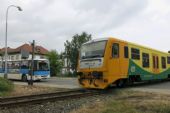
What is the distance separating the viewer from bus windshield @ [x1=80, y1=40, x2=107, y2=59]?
18750 millimetres

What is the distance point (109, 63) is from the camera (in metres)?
18.4

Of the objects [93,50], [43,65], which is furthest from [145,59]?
[43,65]

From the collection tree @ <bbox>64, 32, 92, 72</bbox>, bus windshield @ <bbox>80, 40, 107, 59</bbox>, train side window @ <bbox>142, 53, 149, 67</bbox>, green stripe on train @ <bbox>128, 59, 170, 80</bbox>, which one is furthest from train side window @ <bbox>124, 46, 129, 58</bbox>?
tree @ <bbox>64, 32, 92, 72</bbox>

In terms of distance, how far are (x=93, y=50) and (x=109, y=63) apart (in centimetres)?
153

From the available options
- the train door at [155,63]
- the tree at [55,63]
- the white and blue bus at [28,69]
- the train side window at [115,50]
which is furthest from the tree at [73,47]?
the train side window at [115,50]

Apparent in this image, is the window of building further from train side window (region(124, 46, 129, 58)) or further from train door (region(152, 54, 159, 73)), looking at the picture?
train door (region(152, 54, 159, 73))

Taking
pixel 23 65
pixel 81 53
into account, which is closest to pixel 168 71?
pixel 81 53

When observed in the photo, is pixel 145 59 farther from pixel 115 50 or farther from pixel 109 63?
pixel 109 63

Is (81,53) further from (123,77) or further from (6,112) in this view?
(6,112)

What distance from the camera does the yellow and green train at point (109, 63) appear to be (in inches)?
723

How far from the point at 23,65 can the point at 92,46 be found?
16.5 meters

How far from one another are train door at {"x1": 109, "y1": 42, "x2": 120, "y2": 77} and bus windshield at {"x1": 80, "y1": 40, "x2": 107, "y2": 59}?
667 millimetres

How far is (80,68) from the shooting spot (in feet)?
65.0

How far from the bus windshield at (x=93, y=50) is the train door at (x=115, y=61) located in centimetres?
67
